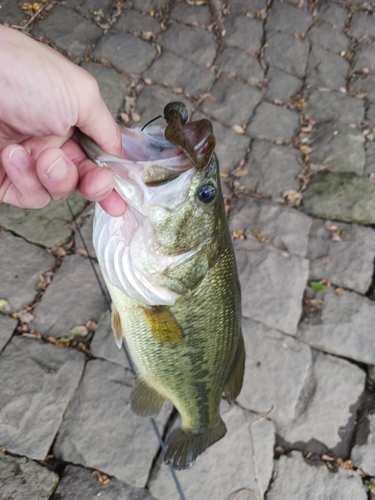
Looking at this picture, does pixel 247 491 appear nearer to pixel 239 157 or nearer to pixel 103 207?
pixel 103 207

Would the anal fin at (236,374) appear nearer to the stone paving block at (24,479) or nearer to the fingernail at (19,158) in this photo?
the stone paving block at (24,479)

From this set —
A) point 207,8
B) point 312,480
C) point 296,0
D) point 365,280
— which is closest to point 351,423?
point 312,480

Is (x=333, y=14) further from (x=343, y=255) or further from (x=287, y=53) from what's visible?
(x=343, y=255)

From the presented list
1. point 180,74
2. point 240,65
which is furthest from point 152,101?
point 240,65

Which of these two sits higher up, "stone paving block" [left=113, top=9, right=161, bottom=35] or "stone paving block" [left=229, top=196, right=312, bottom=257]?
"stone paving block" [left=113, top=9, right=161, bottom=35]

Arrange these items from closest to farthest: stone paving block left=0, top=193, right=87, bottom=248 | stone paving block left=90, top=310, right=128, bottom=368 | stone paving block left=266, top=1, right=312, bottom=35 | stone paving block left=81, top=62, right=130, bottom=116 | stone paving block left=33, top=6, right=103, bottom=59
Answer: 1. stone paving block left=90, top=310, right=128, bottom=368
2. stone paving block left=0, top=193, right=87, bottom=248
3. stone paving block left=81, top=62, right=130, bottom=116
4. stone paving block left=33, top=6, right=103, bottom=59
5. stone paving block left=266, top=1, right=312, bottom=35

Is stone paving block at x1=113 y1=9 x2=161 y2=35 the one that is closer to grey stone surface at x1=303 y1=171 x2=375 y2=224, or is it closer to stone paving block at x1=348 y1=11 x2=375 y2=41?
grey stone surface at x1=303 y1=171 x2=375 y2=224

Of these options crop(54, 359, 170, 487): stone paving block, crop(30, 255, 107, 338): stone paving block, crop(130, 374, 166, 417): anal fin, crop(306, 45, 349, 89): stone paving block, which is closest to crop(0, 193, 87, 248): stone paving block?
crop(30, 255, 107, 338): stone paving block
